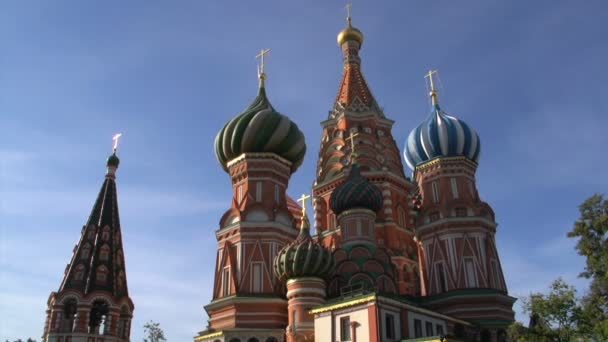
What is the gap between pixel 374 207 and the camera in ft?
85.1

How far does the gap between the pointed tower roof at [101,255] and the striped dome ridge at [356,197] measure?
14.9m

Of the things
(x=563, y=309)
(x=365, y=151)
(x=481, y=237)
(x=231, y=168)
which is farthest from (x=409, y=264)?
(x=563, y=309)

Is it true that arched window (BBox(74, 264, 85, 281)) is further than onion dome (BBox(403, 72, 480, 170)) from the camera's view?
Yes

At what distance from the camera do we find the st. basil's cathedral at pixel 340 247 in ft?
71.6

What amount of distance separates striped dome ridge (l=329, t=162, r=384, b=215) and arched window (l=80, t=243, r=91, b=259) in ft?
52.5

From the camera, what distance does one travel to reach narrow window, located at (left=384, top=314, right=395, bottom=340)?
18.5 meters

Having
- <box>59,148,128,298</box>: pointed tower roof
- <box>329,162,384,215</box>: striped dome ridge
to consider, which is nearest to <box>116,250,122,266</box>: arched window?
<box>59,148,128,298</box>: pointed tower roof

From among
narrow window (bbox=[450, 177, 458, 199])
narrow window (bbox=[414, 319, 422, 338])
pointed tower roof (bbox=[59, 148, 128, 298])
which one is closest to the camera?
narrow window (bbox=[414, 319, 422, 338])

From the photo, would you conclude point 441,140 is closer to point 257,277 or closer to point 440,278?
point 440,278

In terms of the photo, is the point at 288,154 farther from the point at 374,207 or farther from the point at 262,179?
the point at 374,207

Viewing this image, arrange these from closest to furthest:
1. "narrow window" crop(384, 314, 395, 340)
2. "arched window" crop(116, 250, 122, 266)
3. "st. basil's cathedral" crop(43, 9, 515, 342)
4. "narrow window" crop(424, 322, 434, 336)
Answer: "narrow window" crop(384, 314, 395, 340) < "narrow window" crop(424, 322, 434, 336) < "st. basil's cathedral" crop(43, 9, 515, 342) < "arched window" crop(116, 250, 122, 266)

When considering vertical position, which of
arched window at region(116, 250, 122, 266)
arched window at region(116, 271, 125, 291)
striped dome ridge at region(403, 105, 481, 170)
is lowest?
arched window at region(116, 271, 125, 291)

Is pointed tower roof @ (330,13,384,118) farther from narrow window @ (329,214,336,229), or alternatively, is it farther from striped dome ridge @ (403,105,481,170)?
narrow window @ (329,214,336,229)

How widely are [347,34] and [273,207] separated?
15891 millimetres
